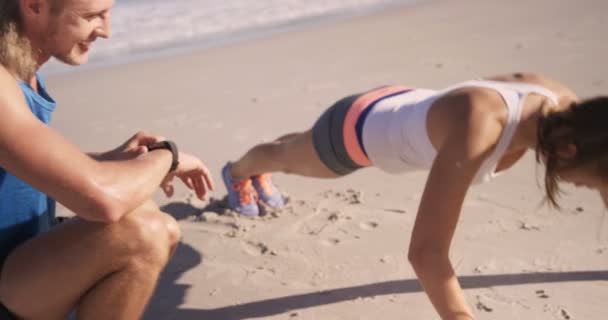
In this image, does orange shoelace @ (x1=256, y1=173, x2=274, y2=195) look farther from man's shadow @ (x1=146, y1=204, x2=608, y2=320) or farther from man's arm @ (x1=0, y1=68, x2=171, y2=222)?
man's arm @ (x1=0, y1=68, x2=171, y2=222)

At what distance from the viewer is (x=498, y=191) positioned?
359cm

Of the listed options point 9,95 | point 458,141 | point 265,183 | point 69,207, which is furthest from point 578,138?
point 265,183

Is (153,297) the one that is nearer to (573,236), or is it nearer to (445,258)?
(445,258)

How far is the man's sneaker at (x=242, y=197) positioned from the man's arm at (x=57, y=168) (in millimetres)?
1587

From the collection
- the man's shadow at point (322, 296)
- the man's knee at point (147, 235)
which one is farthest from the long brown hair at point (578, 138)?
the man's knee at point (147, 235)

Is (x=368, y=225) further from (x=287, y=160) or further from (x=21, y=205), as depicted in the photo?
(x=21, y=205)

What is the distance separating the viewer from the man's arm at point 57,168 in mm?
1744

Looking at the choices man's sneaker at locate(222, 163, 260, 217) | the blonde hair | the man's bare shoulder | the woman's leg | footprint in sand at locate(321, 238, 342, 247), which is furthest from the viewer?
man's sneaker at locate(222, 163, 260, 217)

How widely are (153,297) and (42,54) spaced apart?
1.25 meters

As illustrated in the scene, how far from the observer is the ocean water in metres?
7.50

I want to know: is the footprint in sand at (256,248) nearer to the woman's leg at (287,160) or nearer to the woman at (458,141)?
the woman's leg at (287,160)

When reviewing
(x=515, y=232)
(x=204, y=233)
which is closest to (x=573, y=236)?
(x=515, y=232)

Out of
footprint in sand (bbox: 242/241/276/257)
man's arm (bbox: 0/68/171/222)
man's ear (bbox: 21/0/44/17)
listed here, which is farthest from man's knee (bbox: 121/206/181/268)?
footprint in sand (bbox: 242/241/276/257)

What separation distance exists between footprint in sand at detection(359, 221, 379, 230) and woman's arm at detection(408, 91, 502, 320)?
111 centimetres
